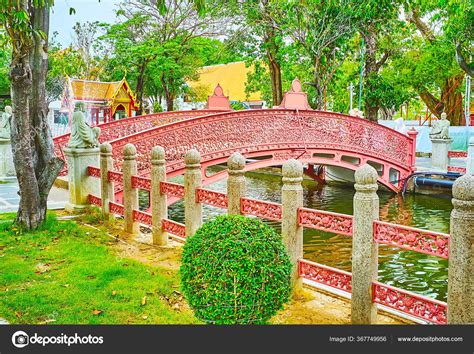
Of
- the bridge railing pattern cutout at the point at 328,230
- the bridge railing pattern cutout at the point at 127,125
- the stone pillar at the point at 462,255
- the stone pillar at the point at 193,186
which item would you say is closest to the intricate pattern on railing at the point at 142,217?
the bridge railing pattern cutout at the point at 328,230

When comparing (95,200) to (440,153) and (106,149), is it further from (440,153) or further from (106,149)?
(440,153)

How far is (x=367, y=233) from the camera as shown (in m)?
4.40

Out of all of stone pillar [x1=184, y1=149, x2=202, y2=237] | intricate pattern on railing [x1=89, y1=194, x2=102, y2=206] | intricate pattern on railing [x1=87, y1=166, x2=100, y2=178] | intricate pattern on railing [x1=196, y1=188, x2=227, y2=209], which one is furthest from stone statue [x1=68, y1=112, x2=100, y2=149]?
intricate pattern on railing [x1=196, y1=188, x2=227, y2=209]

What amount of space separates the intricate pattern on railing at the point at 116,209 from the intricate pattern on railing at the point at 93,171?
0.67 meters

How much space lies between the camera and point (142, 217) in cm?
767

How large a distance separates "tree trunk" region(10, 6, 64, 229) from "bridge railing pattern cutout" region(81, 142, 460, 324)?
1.41m

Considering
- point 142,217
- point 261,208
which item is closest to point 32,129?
point 142,217

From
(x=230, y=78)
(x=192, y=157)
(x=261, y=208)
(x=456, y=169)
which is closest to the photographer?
(x=261, y=208)

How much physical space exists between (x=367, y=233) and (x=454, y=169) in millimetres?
14524

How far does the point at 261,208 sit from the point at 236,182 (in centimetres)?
44

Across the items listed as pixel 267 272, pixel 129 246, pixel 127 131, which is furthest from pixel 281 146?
pixel 267 272

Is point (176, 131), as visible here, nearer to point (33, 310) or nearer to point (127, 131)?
point (127, 131)

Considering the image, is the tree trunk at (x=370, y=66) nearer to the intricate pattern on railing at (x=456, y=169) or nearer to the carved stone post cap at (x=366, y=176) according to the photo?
the intricate pattern on railing at (x=456, y=169)

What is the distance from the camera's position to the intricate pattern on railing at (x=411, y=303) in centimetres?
404
